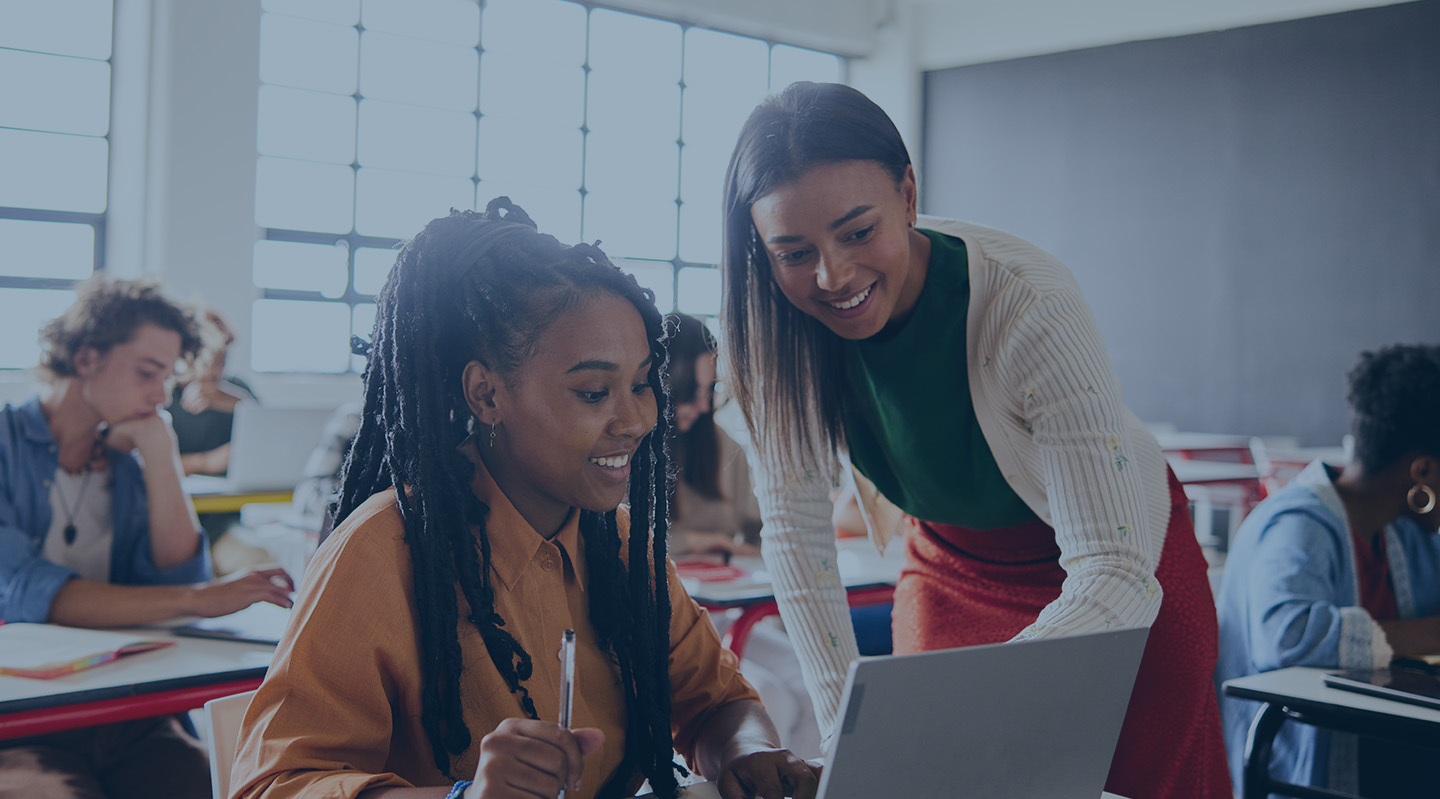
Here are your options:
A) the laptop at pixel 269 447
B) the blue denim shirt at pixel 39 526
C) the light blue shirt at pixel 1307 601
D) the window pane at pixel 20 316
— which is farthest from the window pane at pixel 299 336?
the light blue shirt at pixel 1307 601

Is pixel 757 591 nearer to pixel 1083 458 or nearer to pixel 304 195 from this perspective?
pixel 1083 458

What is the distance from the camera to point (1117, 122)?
24.0 feet

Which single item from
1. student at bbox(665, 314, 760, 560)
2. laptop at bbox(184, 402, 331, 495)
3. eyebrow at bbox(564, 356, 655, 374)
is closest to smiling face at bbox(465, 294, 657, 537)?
eyebrow at bbox(564, 356, 655, 374)

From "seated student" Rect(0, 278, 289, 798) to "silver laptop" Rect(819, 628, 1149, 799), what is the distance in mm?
1414

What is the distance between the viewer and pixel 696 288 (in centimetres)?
803

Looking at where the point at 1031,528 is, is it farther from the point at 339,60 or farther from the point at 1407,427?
the point at 339,60

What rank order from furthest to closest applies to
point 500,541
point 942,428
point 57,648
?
point 57,648 < point 942,428 < point 500,541

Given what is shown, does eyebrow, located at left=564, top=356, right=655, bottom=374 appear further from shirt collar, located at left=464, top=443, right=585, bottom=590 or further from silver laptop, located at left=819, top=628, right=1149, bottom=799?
silver laptop, located at left=819, top=628, right=1149, bottom=799

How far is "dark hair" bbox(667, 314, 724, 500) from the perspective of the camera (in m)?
3.21

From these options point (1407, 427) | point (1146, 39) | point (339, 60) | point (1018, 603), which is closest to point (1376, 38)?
Result: point (1146, 39)

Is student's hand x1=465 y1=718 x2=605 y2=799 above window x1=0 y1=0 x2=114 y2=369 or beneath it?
beneath

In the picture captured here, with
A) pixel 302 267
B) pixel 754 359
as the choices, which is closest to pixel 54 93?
pixel 302 267

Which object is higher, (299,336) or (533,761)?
(299,336)

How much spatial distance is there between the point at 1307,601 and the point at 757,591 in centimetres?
109
